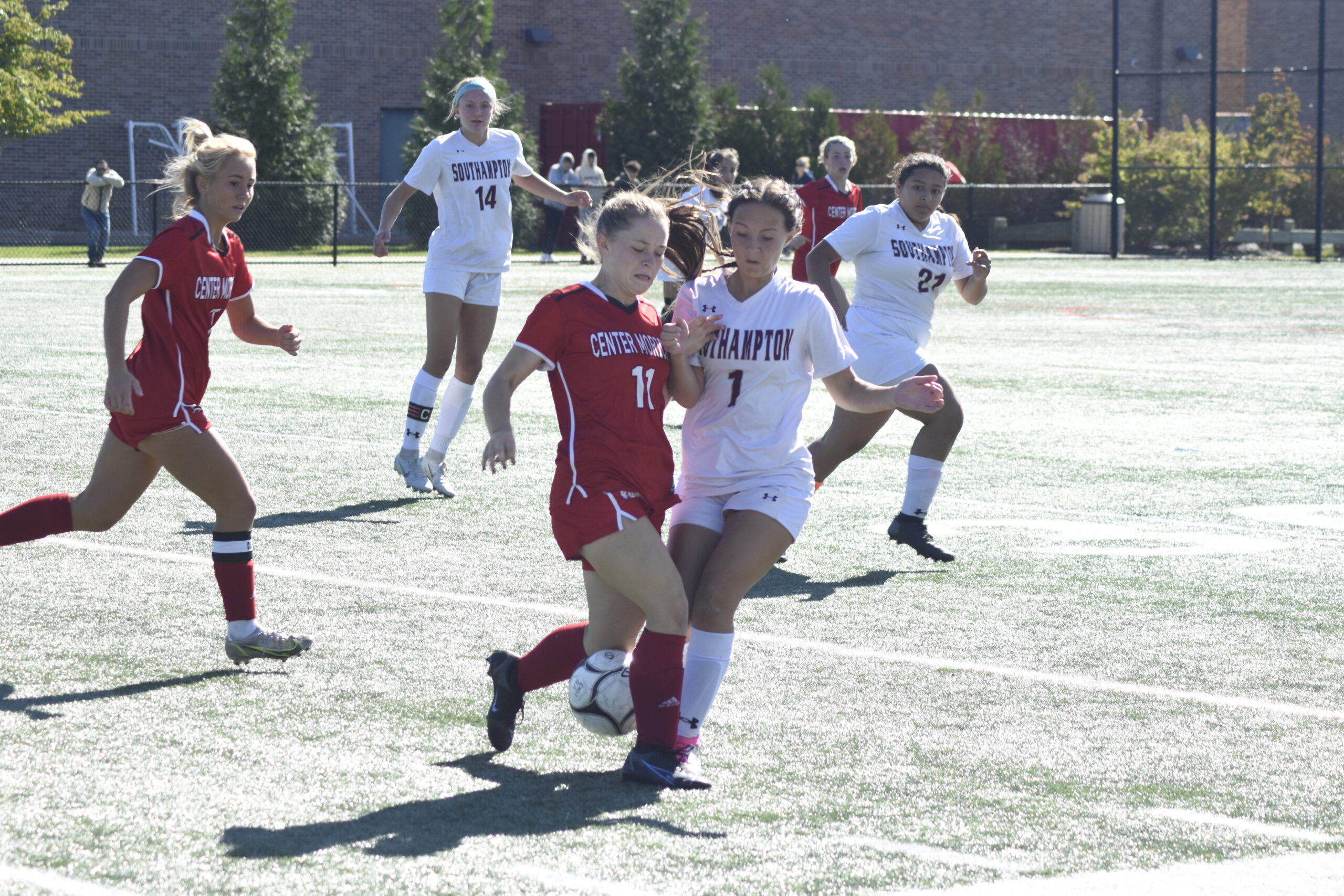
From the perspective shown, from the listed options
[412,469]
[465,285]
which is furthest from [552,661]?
[465,285]

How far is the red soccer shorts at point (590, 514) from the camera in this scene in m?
4.62

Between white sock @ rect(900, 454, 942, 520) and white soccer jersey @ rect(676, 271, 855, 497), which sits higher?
white soccer jersey @ rect(676, 271, 855, 497)

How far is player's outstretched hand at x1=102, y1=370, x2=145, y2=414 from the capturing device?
220 inches

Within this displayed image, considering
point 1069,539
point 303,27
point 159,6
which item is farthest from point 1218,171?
point 1069,539

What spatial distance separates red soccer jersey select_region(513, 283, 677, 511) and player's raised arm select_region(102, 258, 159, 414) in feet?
5.08

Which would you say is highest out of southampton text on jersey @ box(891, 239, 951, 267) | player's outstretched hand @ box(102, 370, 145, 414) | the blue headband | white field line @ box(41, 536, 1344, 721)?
A: the blue headband

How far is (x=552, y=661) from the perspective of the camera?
491cm

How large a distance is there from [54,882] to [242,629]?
6.76 feet

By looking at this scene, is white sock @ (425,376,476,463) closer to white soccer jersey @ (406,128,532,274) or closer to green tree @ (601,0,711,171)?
white soccer jersey @ (406,128,532,274)

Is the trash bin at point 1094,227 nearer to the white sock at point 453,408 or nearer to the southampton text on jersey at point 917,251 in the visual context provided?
the white sock at point 453,408

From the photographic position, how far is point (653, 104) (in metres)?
44.2

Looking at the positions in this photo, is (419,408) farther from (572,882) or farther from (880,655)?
(572,882)

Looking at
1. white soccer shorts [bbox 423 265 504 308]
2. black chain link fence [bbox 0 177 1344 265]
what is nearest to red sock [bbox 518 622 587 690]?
white soccer shorts [bbox 423 265 504 308]

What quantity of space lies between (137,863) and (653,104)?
4147 cm
